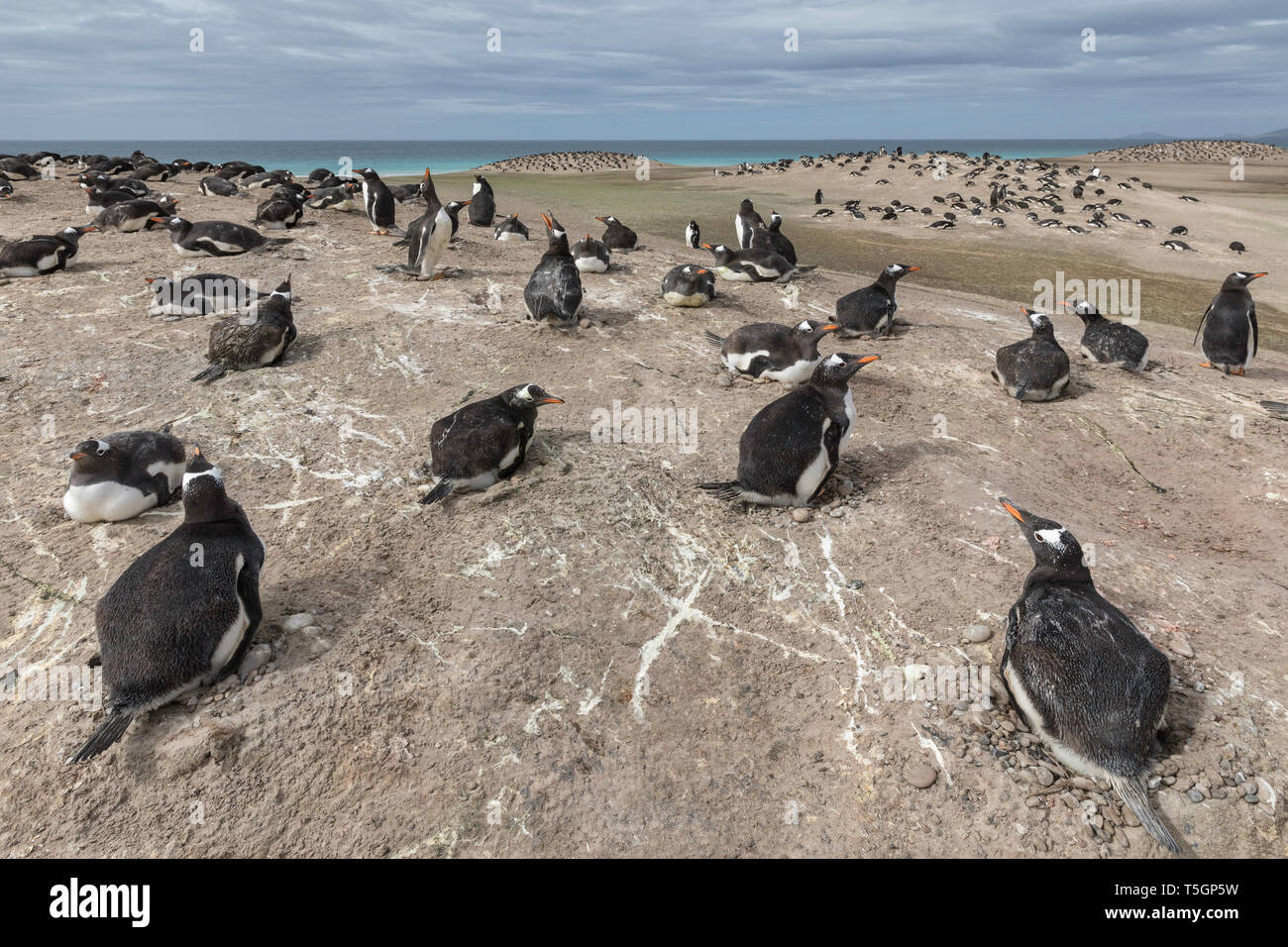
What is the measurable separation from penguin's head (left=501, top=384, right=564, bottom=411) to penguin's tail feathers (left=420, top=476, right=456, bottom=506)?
93cm

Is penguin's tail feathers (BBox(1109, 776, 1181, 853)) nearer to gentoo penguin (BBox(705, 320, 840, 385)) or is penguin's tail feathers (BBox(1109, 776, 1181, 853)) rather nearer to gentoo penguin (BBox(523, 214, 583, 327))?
gentoo penguin (BBox(705, 320, 840, 385))

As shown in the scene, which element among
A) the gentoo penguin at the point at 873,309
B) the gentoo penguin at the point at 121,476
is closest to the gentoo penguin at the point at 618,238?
the gentoo penguin at the point at 873,309

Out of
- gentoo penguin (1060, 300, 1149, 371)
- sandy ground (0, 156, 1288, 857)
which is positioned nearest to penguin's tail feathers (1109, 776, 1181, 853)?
sandy ground (0, 156, 1288, 857)

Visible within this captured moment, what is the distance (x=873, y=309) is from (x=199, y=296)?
924cm

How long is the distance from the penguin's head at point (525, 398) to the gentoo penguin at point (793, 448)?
1.67 m

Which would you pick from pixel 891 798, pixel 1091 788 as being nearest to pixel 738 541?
pixel 891 798

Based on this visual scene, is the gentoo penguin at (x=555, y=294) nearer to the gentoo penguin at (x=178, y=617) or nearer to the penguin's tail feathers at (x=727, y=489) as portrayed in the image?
the penguin's tail feathers at (x=727, y=489)

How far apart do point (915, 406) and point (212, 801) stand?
7.33m

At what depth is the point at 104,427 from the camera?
669 cm

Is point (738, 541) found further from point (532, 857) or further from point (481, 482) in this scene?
point (532, 857)

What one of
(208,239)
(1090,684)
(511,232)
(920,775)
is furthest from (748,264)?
(920,775)

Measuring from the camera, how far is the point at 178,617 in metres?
3.83

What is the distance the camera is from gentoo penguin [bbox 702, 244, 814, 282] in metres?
12.7

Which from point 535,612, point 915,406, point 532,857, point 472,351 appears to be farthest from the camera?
point 472,351
